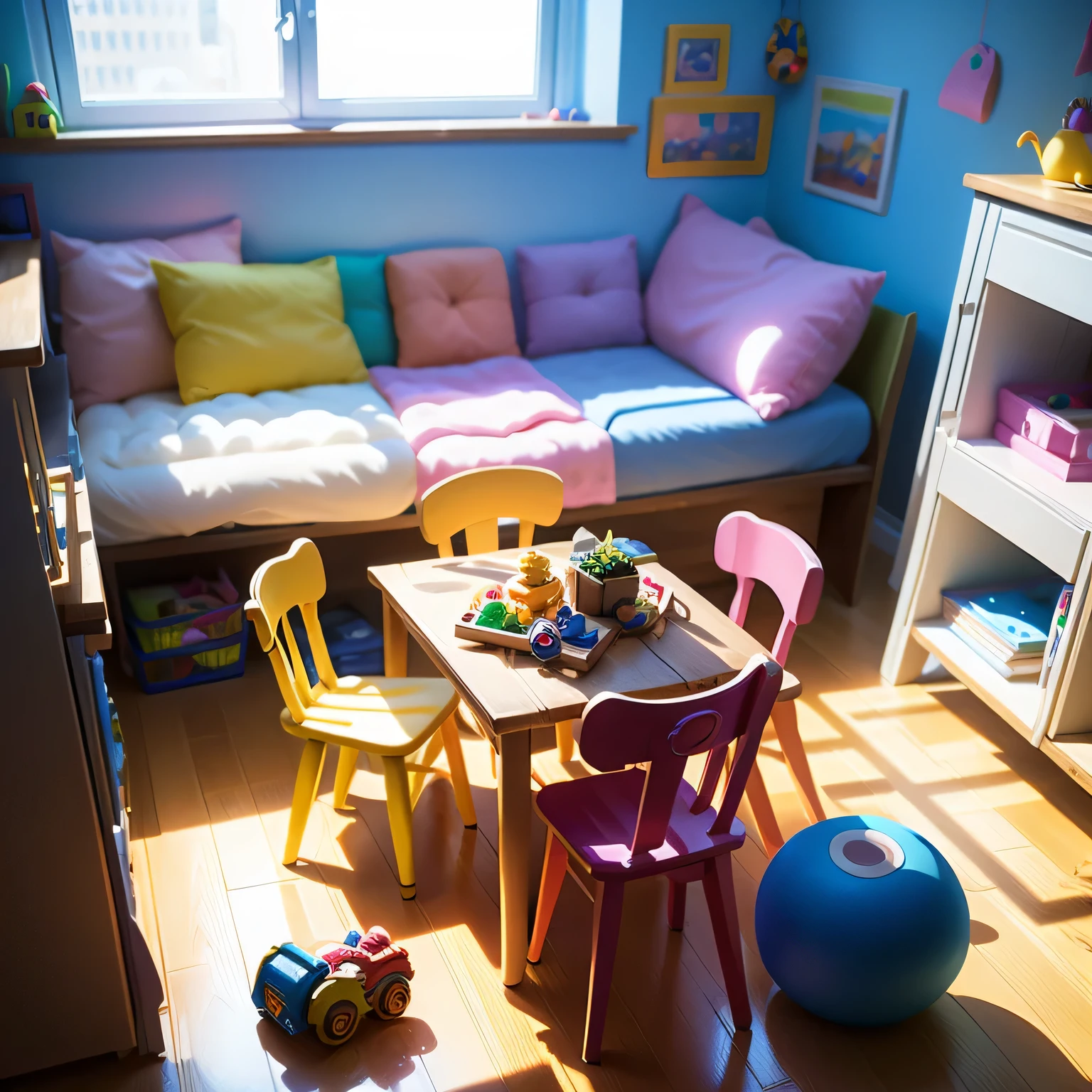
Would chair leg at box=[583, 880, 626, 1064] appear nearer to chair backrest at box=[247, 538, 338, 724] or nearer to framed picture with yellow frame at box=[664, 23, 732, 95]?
chair backrest at box=[247, 538, 338, 724]

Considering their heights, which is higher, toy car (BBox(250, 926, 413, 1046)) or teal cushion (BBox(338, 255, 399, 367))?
teal cushion (BBox(338, 255, 399, 367))

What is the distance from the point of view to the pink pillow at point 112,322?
9.89ft

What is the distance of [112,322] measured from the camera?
119 inches

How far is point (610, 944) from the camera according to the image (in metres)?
1.79

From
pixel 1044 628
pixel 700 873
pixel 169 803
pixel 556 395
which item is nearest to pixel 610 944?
pixel 700 873

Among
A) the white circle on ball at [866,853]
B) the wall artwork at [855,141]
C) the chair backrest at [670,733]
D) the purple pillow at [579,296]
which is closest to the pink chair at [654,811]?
the chair backrest at [670,733]

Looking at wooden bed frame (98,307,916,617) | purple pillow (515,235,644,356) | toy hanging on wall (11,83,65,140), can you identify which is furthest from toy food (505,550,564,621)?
toy hanging on wall (11,83,65,140)

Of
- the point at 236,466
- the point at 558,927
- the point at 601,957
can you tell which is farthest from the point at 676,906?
the point at 236,466

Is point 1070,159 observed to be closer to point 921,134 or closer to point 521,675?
point 921,134

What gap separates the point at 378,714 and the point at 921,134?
2.29 m

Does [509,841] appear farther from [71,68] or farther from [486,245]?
[71,68]

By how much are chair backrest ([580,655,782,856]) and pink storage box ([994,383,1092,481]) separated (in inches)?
44.8

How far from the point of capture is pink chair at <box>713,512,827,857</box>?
2068 millimetres

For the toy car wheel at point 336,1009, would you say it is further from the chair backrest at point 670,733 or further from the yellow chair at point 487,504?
the yellow chair at point 487,504
